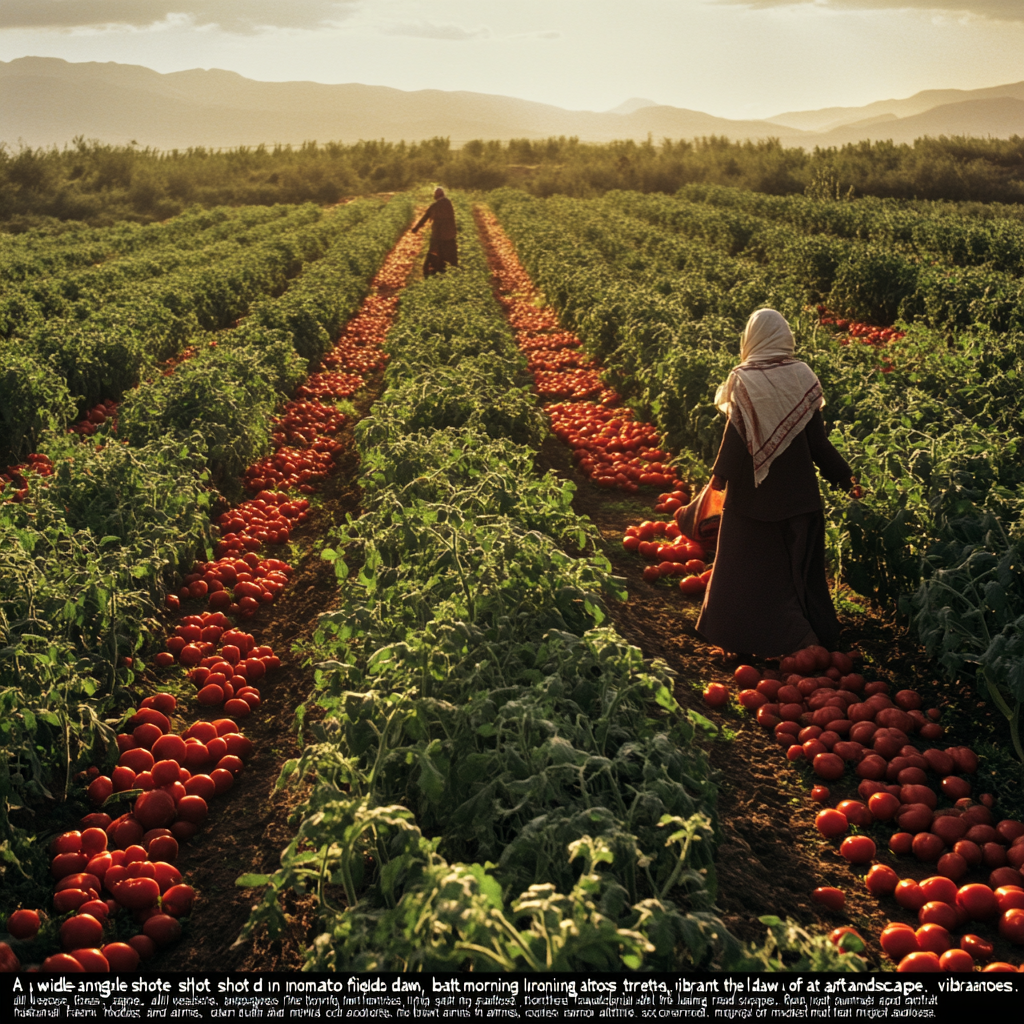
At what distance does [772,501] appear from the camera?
447cm

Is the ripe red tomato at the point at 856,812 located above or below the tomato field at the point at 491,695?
below

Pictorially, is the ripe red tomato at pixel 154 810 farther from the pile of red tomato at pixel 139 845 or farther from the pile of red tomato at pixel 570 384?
the pile of red tomato at pixel 570 384

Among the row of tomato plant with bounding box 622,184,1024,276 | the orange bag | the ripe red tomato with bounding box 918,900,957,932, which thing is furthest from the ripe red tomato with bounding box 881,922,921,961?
the row of tomato plant with bounding box 622,184,1024,276

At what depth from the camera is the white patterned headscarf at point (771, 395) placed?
4.33 metres

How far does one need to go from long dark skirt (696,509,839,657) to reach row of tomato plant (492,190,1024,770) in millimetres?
253

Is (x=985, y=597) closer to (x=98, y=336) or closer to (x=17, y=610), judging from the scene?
(x=17, y=610)

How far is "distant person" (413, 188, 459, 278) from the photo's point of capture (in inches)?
603

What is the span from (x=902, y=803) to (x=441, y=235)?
1448 centimetres

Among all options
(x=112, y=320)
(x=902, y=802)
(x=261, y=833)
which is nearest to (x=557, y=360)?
(x=112, y=320)

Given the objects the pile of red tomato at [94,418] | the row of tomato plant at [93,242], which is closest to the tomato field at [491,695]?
the pile of red tomato at [94,418]

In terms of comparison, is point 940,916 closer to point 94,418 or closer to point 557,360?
point 94,418

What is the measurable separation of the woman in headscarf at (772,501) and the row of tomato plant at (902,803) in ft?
0.79

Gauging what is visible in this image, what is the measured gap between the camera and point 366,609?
3264 mm

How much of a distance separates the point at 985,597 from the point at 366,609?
9.07 ft
